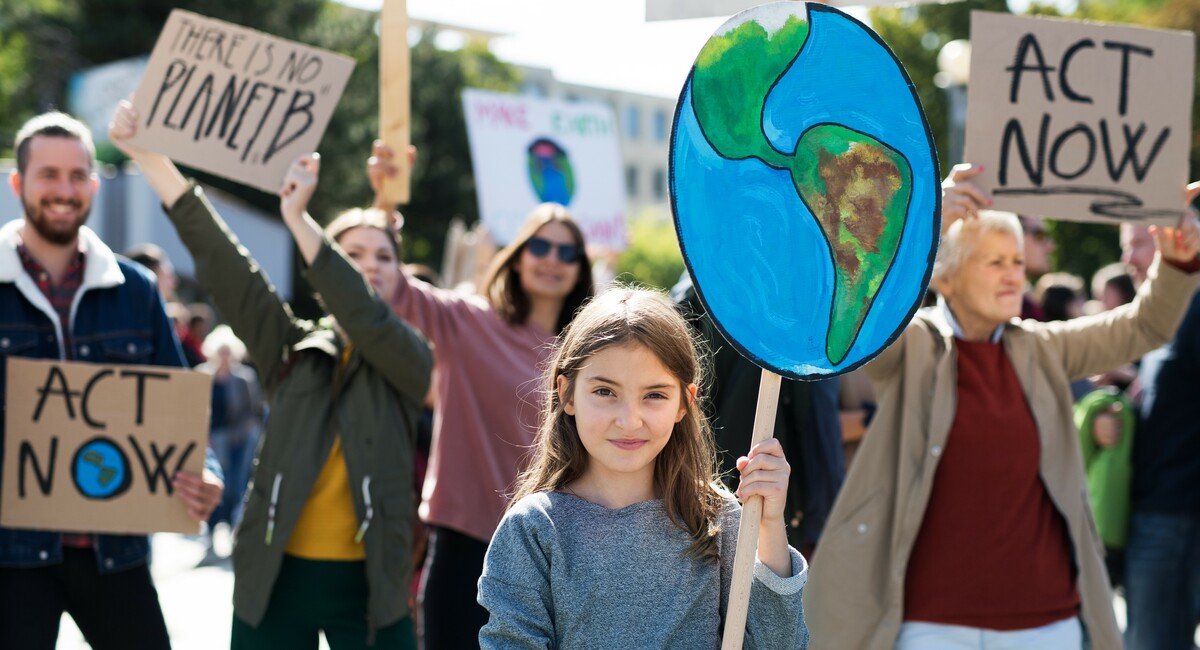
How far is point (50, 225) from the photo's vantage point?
410 cm

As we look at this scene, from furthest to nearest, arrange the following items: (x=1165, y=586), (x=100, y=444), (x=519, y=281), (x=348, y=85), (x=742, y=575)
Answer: (x=348, y=85), (x=1165, y=586), (x=519, y=281), (x=100, y=444), (x=742, y=575)

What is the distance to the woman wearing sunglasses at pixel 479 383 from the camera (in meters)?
4.54

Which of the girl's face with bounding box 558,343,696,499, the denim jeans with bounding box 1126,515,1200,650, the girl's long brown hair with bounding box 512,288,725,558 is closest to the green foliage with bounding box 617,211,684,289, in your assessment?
the denim jeans with bounding box 1126,515,1200,650

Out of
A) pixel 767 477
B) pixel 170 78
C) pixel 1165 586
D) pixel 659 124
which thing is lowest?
pixel 1165 586

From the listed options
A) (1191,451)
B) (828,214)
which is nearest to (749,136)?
(828,214)

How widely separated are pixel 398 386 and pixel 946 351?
64.3 inches

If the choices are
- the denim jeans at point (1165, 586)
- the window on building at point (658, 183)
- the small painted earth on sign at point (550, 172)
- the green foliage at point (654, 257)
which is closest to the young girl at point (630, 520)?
the denim jeans at point (1165, 586)

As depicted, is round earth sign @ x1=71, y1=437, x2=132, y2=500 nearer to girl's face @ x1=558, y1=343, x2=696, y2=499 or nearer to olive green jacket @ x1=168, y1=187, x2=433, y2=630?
olive green jacket @ x1=168, y1=187, x2=433, y2=630

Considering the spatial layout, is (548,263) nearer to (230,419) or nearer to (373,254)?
(373,254)

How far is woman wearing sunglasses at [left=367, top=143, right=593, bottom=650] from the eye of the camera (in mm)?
4535

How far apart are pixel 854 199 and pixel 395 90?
2.48 meters

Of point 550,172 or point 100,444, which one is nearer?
point 100,444

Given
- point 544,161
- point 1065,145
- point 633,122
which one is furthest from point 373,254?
point 633,122

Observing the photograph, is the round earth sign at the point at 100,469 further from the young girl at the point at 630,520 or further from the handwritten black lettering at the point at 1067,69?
the handwritten black lettering at the point at 1067,69
